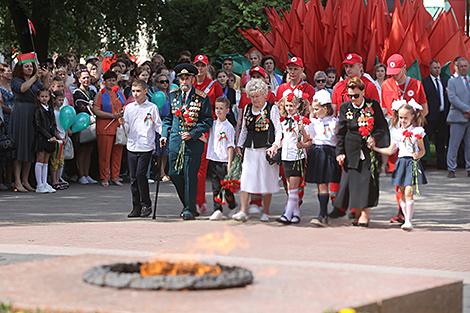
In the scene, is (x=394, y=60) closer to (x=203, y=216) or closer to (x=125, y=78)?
(x=203, y=216)

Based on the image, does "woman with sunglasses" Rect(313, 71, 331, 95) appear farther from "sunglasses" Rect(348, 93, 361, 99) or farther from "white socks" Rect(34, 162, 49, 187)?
"sunglasses" Rect(348, 93, 361, 99)

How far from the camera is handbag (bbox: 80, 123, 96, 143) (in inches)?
761

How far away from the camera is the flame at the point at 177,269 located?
730 cm

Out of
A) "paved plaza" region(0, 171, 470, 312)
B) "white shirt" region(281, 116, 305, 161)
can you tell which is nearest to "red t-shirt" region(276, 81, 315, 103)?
"white shirt" region(281, 116, 305, 161)

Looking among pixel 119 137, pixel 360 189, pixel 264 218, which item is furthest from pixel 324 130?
pixel 119 137

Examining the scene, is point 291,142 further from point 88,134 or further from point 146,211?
point 88,134

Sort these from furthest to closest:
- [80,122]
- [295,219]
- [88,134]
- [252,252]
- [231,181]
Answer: [88,134] → [80,122] → [231,181] → [295,219] → [252,252]

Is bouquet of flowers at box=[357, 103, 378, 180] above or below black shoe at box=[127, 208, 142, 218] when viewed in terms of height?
above

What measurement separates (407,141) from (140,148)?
335 centimetres

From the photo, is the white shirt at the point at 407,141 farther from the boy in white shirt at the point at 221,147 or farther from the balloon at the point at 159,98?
the balloon at the point at 159,98

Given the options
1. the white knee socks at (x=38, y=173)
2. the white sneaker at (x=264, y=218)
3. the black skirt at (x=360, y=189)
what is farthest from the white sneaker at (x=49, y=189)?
the black skirt at (x=360, y=189)

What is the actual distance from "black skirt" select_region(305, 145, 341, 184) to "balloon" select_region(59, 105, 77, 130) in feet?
17.5

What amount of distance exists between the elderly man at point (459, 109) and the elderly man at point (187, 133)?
24.3 feet

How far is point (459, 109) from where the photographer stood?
829 inches
